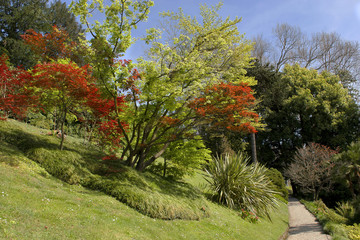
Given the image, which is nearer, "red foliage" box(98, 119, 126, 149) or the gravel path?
"red foliage" box(98, 119, 126, 149)

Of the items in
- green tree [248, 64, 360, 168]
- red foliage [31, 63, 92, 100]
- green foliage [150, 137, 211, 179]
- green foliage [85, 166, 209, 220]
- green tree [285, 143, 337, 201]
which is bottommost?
green foliage [85, 166, 209, 220]

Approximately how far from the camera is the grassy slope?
13.5 feet

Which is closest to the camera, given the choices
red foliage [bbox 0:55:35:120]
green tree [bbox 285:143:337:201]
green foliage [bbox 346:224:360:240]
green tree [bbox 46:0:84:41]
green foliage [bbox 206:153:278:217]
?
red foliage [bbox 0:55:35:120]

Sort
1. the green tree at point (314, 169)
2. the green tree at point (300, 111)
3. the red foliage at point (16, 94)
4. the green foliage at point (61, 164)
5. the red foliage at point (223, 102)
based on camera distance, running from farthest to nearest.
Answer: the green tree at point (300, 111) < the green tree at point (314, 169) < the red foliage at point (223, 102) < the red foliage at point (16, 94) < the green foliage at point (61, 164)

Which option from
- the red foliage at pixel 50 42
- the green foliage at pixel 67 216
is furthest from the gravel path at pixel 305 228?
the red foliage at pixel 50 42

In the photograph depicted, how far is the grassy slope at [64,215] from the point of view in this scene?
412 cm

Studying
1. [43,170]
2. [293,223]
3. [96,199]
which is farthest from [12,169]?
[293,223]

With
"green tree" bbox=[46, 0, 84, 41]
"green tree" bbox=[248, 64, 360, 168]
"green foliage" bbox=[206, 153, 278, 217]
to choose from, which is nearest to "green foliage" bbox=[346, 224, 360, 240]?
"green foliage" bbox=[206, 153, 278, 217]

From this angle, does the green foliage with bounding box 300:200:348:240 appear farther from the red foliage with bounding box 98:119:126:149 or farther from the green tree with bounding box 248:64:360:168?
the green tree with bounding box 248:64:360:168

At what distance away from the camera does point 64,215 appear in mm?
4762

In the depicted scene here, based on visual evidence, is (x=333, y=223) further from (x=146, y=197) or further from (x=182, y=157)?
(x=146, y=197)

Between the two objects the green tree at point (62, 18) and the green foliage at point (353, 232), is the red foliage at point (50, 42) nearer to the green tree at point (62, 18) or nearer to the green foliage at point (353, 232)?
the green foliage at point (353, 232)

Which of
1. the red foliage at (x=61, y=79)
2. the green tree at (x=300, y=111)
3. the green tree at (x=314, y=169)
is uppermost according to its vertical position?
the green tree at (x=300, y=111)

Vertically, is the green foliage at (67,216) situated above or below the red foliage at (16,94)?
below
